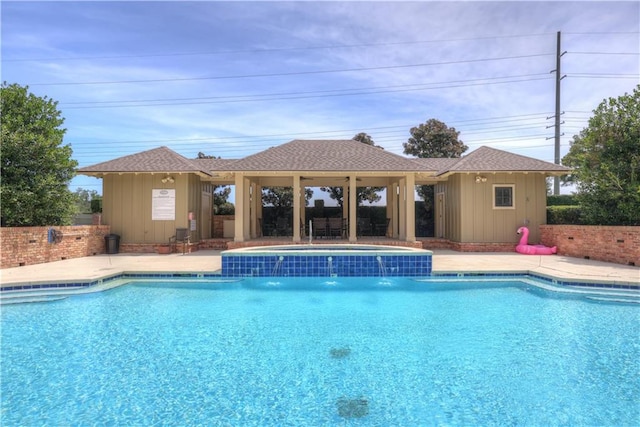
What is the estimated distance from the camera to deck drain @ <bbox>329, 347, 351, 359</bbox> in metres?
4.42

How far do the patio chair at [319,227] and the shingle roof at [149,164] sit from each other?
537 cm

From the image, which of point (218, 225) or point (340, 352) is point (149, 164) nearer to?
point (218, 225)

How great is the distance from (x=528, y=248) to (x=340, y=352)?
11.1m

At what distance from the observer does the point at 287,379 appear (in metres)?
3.81

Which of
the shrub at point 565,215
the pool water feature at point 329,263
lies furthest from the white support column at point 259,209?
the shrub at point 565,215

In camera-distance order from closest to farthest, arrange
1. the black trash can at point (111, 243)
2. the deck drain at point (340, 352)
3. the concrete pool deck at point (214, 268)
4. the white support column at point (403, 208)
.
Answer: the deck drain at point (340, 352)
the concrete pool deck at point (214, 268)
the black trash can at point (111, 243)
the white support column at point (403, 208)

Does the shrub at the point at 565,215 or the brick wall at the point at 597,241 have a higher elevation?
the shrub at the point at 565,215

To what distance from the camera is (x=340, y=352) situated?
4.55 m

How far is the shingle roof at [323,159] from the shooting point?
44.5 feet

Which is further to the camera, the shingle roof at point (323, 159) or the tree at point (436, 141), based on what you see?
the tree at point (436, 141)

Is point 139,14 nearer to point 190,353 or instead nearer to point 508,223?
point 190,353

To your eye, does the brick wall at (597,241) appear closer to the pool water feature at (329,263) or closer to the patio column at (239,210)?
the pool water feature at (329,263)

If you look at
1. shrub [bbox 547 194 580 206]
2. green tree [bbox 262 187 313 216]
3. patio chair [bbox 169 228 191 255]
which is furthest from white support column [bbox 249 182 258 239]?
shrub [bbox 547 194 580 206]

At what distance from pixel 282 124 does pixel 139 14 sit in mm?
13304
